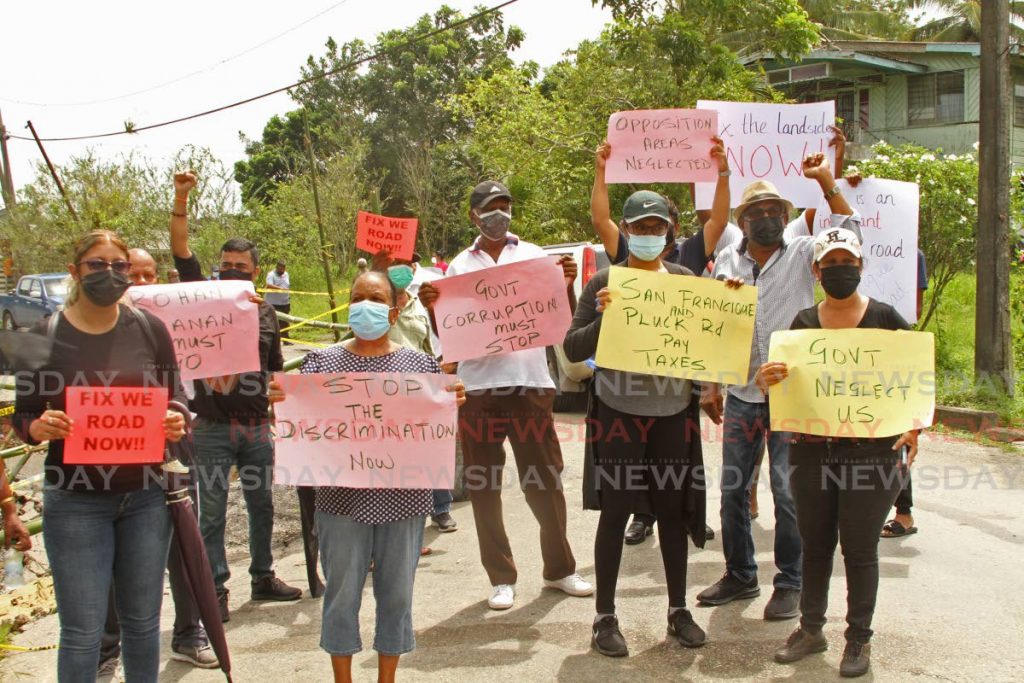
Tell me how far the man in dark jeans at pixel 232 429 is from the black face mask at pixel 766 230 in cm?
251

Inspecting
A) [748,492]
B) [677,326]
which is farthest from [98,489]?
[748,492]

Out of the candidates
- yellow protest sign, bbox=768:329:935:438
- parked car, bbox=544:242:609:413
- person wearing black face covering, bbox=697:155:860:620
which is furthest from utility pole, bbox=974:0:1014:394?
yellow protest sign, bbox=768:329:935:438

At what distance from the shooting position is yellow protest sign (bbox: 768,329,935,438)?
4090 millimetres

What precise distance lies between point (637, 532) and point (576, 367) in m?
4.04

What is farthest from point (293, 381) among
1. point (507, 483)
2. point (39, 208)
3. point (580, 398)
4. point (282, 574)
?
point (39, 208)

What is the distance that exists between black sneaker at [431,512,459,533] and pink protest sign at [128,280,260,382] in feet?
7.18

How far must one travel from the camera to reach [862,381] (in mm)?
4109

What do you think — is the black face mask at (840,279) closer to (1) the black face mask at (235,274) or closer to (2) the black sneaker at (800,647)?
(2) the black sneaker at (800,647)

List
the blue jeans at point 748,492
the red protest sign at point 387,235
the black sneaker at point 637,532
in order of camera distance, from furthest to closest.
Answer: the red protest sign at point 387,235
the black sneaker at point 637,532
the blue jeans at point 748,492

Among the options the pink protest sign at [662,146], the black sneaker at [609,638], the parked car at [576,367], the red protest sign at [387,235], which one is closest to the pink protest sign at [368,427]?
the black sneaker at [609,638]

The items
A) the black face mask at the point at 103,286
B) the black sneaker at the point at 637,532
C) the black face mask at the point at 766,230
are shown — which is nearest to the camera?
the black face mask at the point at 103,286

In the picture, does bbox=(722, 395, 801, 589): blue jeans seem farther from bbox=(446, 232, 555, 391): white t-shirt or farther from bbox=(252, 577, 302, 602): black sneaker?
bbox=(252, 577, 302, 602): black sneaker

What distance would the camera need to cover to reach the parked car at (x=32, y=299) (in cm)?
2362

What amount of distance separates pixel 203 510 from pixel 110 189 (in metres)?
25.6
